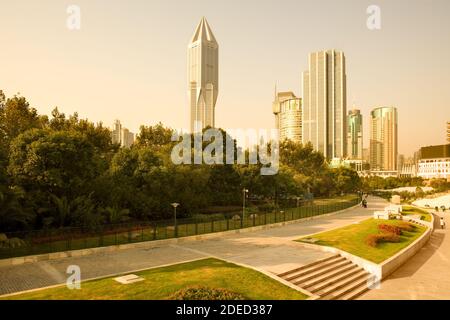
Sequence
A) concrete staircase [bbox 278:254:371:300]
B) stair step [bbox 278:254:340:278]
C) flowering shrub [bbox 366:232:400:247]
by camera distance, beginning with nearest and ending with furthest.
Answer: concrete staircase [bbox 278:254:371:300], stair step [bbox 278:254:340:278], flowering shrub [bbox 366:232:400:247]

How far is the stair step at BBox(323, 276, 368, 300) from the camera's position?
17.4 meters

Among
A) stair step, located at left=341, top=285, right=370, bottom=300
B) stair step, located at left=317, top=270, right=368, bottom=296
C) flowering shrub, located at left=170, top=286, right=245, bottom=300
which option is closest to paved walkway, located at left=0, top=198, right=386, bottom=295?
stair step, located at left=317, top=270, right=368, bottom=296

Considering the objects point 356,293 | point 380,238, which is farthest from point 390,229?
point 356,293

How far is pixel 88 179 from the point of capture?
31297 millimetres

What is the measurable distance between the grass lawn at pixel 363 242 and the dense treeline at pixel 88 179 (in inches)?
651

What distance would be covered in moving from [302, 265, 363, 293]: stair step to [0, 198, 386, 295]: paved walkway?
1836 millimetres

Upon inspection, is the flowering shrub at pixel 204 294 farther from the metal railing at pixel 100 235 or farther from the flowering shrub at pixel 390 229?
the flowering shrub at pixel 390 229

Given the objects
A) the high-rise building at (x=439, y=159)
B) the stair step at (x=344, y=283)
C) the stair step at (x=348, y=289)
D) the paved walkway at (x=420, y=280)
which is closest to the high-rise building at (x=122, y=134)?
the paved walkway at (x=420, y=280)

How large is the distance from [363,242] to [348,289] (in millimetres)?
9465

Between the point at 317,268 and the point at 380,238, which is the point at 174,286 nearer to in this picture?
the point at 317,268

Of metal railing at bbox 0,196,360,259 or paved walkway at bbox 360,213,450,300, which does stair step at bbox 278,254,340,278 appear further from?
metal railing at bbox 0,196,360,259
